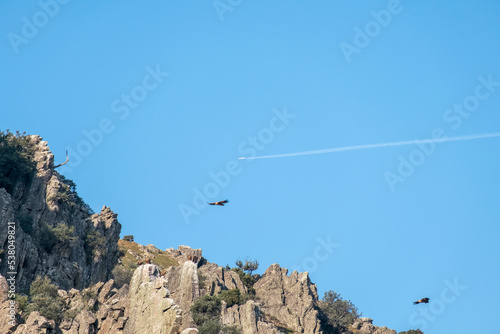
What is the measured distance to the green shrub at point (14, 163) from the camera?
11375cm

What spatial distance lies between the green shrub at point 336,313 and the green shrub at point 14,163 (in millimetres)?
47957

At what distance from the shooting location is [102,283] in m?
108

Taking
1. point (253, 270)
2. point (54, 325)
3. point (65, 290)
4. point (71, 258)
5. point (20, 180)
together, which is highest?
point (253, 270)

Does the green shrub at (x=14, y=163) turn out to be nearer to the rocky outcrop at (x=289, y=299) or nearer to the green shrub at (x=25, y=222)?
the green shrub at (x=25, y=222)

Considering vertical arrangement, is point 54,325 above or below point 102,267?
below

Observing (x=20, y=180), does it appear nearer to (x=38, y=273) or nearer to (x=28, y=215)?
(x=28, y=215)

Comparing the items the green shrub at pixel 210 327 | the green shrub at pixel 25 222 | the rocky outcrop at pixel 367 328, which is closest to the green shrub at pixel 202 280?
the green shrub at pixel 210 327

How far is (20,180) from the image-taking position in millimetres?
115562

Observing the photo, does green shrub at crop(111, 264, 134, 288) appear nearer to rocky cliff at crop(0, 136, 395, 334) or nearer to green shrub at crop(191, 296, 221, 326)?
rocky cliff at crop(0, 136, 395, 334)

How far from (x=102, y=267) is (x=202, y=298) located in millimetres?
21381

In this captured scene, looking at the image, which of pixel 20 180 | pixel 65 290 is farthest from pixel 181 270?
pixel 20 180

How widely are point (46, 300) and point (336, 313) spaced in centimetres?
6512

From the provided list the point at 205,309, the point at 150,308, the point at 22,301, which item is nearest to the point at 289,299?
the point at 205,309

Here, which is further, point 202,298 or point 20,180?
point 20,180
